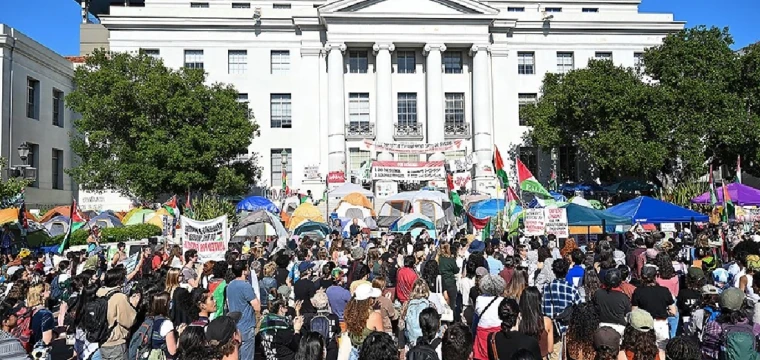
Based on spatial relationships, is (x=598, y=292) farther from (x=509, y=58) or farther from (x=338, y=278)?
(x=509, y=58)

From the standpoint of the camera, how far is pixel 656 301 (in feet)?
26.1

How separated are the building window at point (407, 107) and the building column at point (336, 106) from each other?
4138 millimetres

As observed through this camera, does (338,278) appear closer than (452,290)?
Yes

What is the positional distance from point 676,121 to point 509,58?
13207 mm

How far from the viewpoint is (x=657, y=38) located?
44.2m

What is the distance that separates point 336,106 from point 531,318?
3396 centimetres

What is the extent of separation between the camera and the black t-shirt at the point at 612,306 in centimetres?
741

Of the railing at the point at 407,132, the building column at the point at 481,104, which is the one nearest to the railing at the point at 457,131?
the building column at the point at 481,104

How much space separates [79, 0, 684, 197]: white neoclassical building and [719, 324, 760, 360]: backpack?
3245 centimetres

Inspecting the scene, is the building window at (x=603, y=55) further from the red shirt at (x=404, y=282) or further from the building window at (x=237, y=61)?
the red shirt at (x=404, y=282)

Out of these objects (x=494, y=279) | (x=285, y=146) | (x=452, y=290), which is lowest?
(x=452, y=290)

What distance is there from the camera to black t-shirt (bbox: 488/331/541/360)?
5.98 meters

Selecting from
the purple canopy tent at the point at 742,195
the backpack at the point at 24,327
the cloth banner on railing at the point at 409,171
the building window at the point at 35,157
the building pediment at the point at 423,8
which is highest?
the building pediment at the point at 423,8

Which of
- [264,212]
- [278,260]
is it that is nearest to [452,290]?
[278,260]
